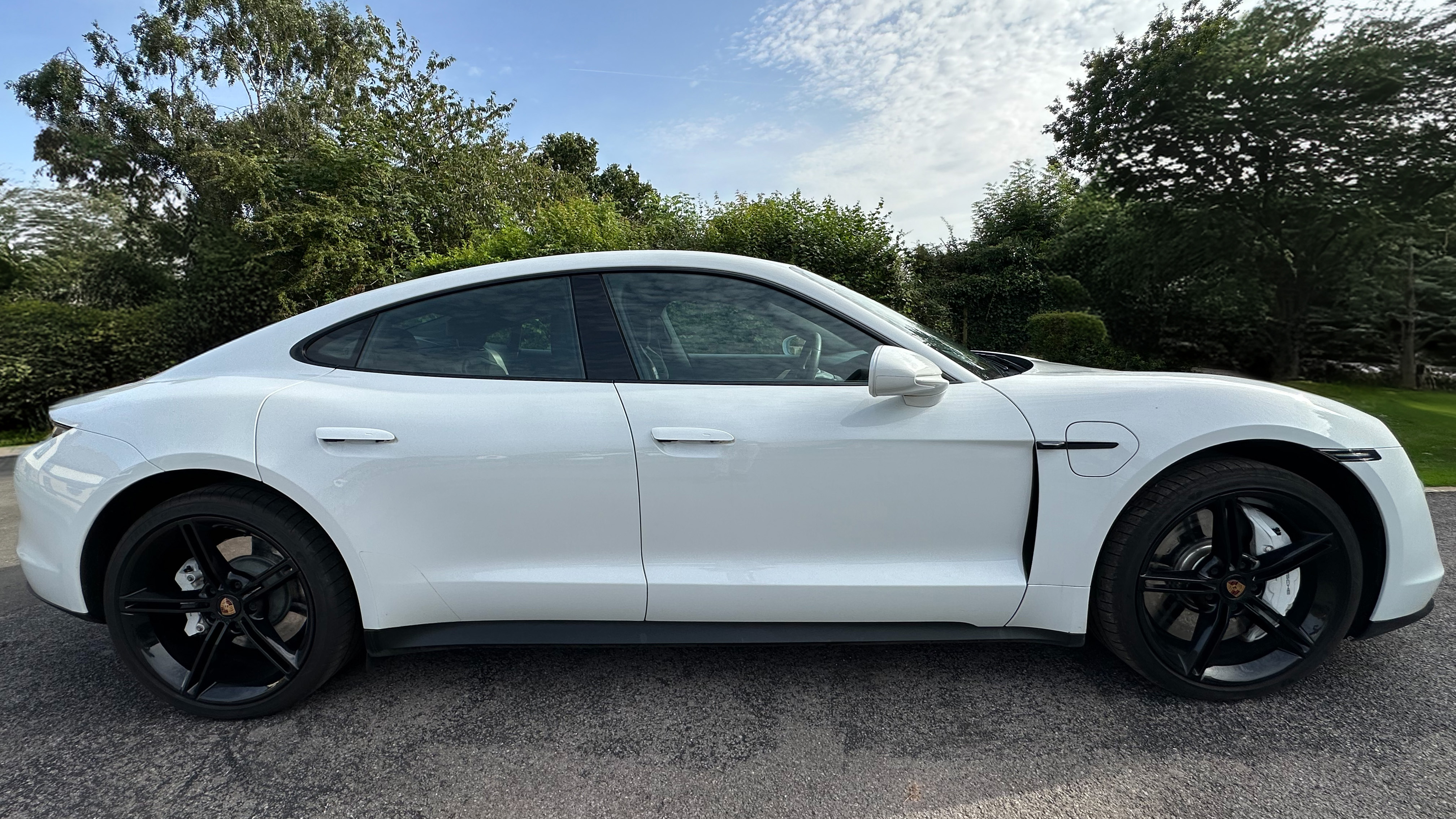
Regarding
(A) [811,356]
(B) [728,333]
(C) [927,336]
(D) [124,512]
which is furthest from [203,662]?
(C) [927,336]

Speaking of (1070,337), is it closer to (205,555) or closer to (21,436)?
(205,555)

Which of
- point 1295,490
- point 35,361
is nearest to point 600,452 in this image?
point 1295,490

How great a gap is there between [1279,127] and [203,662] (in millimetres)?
13417

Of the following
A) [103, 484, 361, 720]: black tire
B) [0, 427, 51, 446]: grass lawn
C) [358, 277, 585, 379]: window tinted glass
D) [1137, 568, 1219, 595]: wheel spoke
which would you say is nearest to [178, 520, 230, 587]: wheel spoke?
[103, 484, 361, 720]: black tire

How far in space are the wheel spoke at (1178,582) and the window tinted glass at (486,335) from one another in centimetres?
184

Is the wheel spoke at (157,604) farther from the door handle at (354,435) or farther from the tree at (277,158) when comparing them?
the tree at (277,158)

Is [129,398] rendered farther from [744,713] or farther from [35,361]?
[35,361]

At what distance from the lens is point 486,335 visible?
7.04 feet

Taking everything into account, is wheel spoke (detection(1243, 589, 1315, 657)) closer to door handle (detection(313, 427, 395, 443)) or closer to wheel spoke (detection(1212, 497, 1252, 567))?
wheel spoke (detection(1212, 497, 1252, 567))

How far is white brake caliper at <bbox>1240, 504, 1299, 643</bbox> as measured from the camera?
204cm

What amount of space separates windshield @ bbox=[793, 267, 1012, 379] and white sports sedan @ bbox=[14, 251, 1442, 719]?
83 mm

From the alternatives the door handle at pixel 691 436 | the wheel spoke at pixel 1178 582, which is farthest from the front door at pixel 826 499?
the wheel spoke at pixel 1178 582

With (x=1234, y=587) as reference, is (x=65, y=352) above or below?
above

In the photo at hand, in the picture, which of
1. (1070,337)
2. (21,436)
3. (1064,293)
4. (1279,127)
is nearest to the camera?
(21,436)
